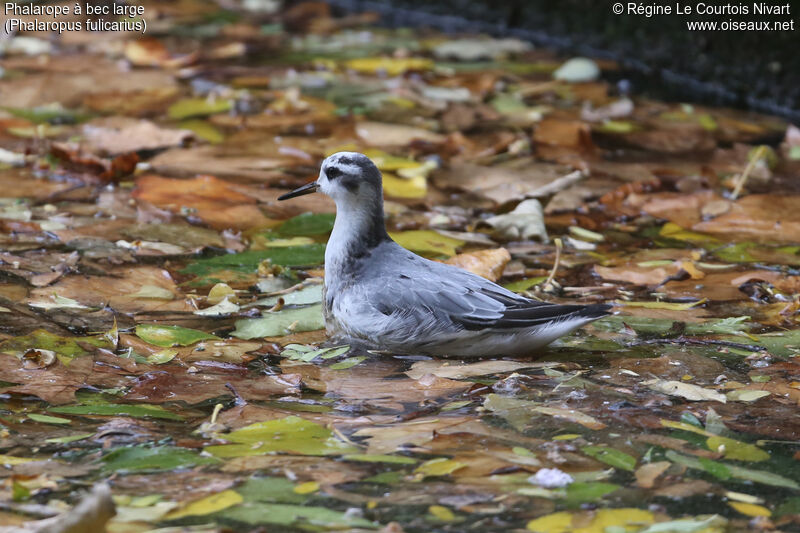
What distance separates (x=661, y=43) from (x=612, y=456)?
19.4ft

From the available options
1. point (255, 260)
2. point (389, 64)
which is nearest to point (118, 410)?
point (255, 260)

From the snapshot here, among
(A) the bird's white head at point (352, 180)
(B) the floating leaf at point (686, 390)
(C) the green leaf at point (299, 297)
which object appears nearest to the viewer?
(B) the floating leaf at point (686, 390)

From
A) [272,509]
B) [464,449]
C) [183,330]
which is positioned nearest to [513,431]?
[464,449]

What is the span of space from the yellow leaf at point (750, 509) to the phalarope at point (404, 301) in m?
1.05

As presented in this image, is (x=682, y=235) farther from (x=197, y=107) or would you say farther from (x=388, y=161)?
(x=197, y=107)

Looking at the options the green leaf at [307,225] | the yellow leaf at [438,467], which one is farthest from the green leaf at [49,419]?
the green leaf at [307,225]

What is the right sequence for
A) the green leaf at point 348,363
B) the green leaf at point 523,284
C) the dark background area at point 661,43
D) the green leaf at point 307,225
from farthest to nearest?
the dark background area at point 661,43
the green leaf at point 307,225
the green leaf at point 523,284
the green leaf at point 348,363

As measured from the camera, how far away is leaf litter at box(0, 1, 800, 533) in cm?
274

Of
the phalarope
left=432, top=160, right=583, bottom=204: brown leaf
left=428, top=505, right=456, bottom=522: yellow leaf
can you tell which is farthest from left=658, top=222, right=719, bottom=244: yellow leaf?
left=428, top=505, right=456, bottom=522: yellow leaf

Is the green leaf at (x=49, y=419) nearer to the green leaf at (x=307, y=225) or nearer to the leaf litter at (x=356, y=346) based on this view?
the leaf litter at (x=356, y=346)

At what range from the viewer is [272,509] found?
260 centimetres

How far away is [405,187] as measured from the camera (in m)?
5.71

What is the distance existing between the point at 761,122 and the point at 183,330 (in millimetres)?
4741

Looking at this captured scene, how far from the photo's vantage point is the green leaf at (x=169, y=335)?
382 centimetres
